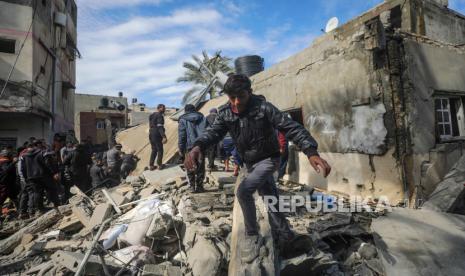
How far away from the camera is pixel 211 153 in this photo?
7668 mm

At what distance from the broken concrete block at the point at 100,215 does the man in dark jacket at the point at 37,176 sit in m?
2.09

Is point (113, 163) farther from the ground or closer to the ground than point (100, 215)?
farther from the ground

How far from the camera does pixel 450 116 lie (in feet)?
20.8

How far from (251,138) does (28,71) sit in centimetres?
1165

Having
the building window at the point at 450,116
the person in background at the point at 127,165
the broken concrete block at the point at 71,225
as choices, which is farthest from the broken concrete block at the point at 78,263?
the building window at the point at 450,116

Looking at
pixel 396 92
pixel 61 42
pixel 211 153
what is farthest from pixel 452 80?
pixel 61 42

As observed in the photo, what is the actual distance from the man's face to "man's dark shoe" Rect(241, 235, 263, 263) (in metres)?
1.30

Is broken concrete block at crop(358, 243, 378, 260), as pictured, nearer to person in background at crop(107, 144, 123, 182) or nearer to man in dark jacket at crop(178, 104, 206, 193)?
man in dark jacket at crop(178, 104, 206, 193)

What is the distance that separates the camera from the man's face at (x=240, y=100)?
2830 mm

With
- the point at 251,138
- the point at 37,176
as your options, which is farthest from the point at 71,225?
the point at 251,138

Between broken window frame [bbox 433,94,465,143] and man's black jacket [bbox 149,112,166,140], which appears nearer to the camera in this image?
broken window frame [bbox 433,94,465,143]

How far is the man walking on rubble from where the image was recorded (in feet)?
9.13

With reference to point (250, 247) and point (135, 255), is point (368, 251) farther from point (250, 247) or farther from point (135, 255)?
point (135, 255)

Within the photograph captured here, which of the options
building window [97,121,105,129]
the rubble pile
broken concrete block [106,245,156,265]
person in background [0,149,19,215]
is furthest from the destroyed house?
building window [97,121,105,129]
